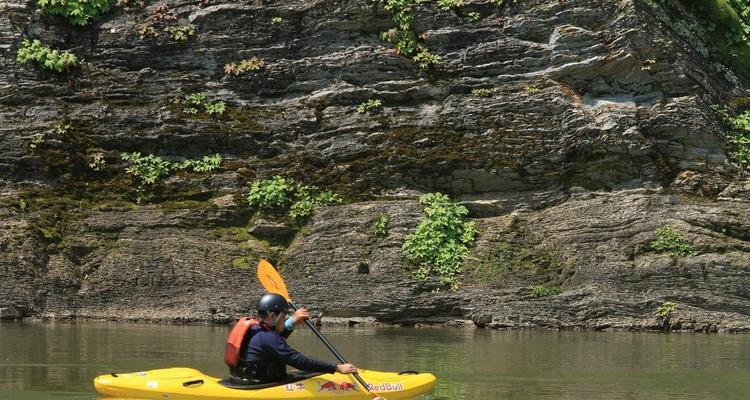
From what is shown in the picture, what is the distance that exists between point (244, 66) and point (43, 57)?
19.3 feet

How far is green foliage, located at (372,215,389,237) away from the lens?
23047 mm

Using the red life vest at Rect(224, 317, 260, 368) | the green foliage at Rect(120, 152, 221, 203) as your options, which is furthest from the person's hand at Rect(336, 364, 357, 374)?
the green foliage at Rect(120, 152, 221, 203)

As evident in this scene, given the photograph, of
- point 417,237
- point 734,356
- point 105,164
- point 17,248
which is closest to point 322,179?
point 417,237

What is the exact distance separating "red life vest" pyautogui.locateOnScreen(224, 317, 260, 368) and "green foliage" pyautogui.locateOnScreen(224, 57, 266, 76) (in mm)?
17830

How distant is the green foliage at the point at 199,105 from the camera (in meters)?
26.4

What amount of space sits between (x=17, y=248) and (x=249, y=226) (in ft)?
19.9

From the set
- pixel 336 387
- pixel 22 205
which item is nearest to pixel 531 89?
pixel 22 205

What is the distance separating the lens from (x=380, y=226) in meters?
23.1

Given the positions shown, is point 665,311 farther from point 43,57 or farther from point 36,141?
point 43,57

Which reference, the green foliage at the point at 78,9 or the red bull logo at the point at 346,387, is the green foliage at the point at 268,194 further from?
the red bull logo at the point at 346,387

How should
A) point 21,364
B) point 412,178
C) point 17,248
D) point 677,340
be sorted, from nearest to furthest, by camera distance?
1. point 21,364
2. point 677,340
3. point 17,248
4. point 412,178

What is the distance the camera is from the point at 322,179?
2567 cm

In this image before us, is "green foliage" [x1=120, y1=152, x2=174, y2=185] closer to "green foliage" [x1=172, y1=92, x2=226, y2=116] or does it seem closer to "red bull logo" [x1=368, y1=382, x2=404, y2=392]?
"green foliage" [x1=172, y1=92, x2=226, y2=116]

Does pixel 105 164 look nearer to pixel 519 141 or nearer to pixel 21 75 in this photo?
pixel 21 75
